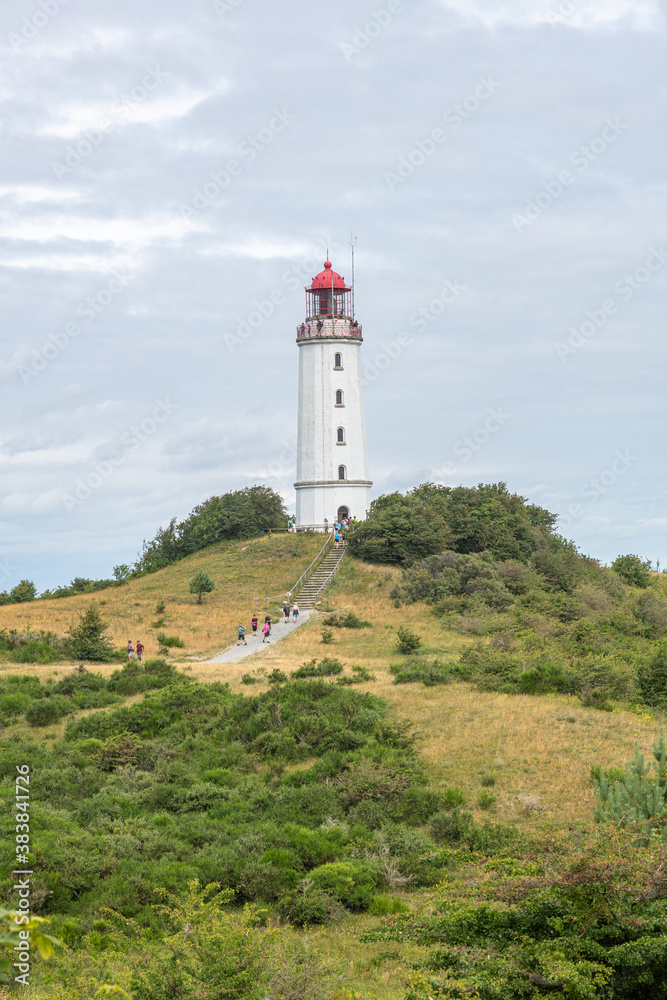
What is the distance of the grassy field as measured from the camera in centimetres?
1731

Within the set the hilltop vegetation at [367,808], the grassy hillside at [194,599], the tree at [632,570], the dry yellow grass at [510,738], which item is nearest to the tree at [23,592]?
the grassy hillside at [194,599]

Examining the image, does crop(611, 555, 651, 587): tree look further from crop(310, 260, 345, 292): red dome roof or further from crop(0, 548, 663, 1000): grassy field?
crop(310, 260, 345, 292): red dome roof

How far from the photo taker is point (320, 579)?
47.1 m

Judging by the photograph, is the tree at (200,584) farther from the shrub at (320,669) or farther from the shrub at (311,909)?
the shrub at (311,909)

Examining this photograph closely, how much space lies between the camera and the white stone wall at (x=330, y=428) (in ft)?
177

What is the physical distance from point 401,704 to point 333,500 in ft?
96.8

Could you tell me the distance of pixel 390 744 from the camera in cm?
2195

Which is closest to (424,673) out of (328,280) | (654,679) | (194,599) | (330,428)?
(654,679)

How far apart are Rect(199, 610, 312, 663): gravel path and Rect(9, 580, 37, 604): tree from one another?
18.5 meters

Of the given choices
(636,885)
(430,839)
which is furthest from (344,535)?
(636,885)

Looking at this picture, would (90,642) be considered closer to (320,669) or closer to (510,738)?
(320,669)

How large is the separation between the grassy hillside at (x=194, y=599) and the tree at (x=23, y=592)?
11.5ft

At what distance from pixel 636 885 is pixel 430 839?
7.86m

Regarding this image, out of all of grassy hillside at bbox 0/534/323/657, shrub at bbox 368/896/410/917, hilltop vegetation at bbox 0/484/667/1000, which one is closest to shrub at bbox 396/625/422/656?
hilltop vegetation at bbox 0/484/667/1000
